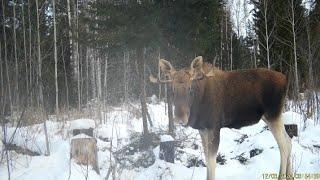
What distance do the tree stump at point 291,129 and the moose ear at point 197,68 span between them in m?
4.30

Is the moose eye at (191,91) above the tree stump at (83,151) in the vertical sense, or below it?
above

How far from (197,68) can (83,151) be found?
2713 millimetres

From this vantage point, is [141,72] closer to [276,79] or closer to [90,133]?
[90,133]

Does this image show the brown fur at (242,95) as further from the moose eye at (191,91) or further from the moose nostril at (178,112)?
the moose nostril at (178,112)

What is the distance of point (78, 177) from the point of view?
23.7ft

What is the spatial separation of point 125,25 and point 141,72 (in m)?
1.51

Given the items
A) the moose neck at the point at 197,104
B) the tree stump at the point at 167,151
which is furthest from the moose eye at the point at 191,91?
the tree stump at the point at 167,151

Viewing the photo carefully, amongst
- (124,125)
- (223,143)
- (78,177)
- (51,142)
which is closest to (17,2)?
(124,125)

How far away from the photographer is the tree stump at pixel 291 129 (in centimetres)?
1005

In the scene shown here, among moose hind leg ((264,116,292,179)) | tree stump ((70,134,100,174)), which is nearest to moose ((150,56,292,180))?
moose hind leg ((264,116,292,179))

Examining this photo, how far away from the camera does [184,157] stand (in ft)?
32.3

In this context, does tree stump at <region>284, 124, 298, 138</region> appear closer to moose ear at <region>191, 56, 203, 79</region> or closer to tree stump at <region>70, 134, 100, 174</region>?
moose ear at <region>191, 56, 203, 79</region>

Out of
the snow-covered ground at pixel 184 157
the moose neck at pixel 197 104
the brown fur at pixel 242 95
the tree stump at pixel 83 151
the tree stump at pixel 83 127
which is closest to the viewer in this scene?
the moose neck at pixel 197 104

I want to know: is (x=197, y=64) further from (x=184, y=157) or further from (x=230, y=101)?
(x=184, y=157)
